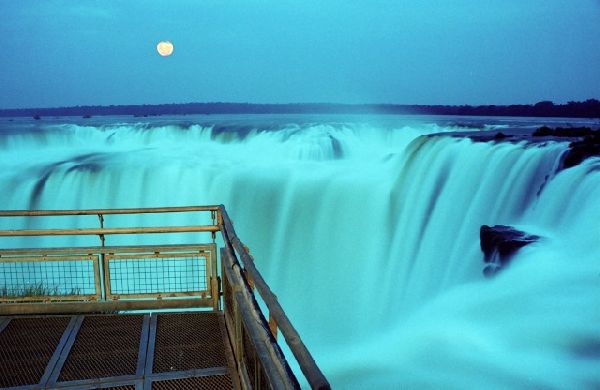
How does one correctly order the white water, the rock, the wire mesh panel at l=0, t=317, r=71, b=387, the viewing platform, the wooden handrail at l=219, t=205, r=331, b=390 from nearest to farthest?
the wooden handrail at l=219, t=205, r=331, b=390 < the viewing platform < the wire mesh panel at l=0, t=317, r=71, b=387 < the white water < the rock

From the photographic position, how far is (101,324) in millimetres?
5039

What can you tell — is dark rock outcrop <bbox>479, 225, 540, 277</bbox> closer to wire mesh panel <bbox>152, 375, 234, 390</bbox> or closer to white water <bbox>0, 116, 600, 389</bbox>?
white water <bbox>0, 116, 600, 389</bbox>

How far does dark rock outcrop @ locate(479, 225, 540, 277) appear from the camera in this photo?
10.9 meters

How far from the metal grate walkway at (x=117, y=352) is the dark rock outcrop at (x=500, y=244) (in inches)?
303

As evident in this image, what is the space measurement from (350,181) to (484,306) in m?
10.3

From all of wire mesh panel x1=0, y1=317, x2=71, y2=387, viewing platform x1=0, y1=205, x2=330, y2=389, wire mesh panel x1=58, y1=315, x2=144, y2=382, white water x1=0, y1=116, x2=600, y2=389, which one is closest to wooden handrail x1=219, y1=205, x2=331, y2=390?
viewing platform x1=0, y1=205, x2=330, y2=389

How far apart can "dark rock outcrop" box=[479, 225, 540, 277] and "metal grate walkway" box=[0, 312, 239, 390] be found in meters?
7.69

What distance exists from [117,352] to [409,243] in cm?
1176

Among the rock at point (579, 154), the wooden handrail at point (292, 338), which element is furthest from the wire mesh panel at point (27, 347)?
the rock at point (579, 154)

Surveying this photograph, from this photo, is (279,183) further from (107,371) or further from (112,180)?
(107,371)

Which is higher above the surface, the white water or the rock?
the rock

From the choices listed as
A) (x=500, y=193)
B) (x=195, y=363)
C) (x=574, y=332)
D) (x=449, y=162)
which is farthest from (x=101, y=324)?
(x=449, y=162)

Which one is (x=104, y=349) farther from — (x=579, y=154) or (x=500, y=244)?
(x=579, y=154)

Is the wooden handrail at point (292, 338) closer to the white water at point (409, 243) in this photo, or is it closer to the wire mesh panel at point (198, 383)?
the wire mesh panel at point (198, 383)
